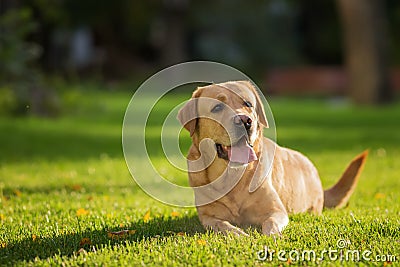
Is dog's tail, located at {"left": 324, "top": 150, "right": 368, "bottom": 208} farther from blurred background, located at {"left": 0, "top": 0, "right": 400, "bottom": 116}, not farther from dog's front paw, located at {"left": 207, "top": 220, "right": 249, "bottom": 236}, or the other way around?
blurred background, located at {"left": 0, "top": 0, "right": 400, "bottom": 116}

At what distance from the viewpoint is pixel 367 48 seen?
23.0m

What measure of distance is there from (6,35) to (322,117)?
29.7 feet

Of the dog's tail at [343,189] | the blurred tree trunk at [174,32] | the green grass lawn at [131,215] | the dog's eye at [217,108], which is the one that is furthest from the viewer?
the blurred tree trunk at [174,32]

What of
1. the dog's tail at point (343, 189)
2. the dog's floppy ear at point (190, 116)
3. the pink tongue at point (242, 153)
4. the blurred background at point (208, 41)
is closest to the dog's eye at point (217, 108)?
the dog's floppy ear at point (190, 116)

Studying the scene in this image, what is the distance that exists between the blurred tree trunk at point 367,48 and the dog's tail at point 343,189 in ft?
54.8

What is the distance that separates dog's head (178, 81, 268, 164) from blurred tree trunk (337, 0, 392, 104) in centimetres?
1784

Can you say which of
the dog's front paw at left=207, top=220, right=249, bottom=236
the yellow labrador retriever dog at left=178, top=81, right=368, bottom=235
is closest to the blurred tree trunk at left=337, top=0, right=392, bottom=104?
the yellow labrador retriever dog at left=178, top=81, right=368, bottom=235

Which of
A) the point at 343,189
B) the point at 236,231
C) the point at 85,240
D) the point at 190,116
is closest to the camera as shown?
the point at 85,240

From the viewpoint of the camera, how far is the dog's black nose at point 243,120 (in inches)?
201

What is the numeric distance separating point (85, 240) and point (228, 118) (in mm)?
1286

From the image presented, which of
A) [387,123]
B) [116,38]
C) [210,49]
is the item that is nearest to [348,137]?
[387,123]

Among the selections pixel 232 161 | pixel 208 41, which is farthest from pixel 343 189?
pixel 208 41

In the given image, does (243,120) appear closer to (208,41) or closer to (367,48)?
(367,48)

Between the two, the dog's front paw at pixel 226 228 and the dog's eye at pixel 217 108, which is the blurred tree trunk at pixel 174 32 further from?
the dog's front paw at pixel 226 228
